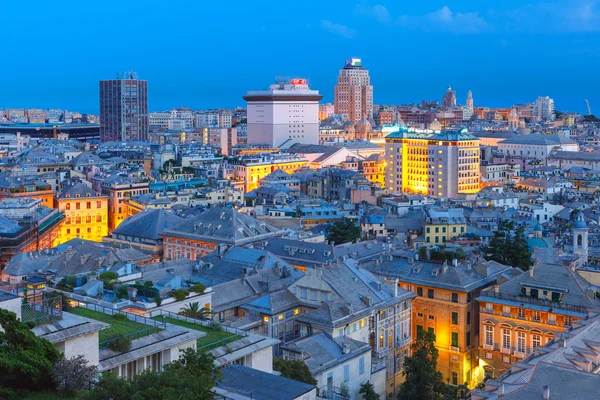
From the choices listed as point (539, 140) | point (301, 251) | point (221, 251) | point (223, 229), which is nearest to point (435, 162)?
point (539, 140)

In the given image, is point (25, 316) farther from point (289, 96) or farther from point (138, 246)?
point (289, 96)

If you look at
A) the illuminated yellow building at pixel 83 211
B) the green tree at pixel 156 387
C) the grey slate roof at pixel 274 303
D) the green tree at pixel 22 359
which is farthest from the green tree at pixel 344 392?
the illuminated yellow building at pixel 83 211

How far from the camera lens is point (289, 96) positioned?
154125mm

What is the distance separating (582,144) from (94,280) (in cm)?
15236

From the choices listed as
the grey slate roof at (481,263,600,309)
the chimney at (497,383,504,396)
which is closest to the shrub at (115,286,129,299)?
the chimney at (497,383,504,396)

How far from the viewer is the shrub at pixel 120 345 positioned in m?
19.5

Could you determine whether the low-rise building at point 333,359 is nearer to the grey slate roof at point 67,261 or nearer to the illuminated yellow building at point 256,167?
the grey slate roof at point 67,261

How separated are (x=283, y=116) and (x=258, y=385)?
13533 centimetres

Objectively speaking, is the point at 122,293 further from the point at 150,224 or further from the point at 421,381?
the point at 150,224

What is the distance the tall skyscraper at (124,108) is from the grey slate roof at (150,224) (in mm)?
124971

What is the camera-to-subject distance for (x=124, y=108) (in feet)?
603

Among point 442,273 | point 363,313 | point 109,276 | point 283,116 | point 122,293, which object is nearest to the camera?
point 122,293

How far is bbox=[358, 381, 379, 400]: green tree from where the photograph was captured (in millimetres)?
29703

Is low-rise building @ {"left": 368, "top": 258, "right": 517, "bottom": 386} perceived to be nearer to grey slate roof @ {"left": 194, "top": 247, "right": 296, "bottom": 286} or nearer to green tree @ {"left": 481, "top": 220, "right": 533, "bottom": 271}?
grey slate roof @ {"left": 194, "top": 247, "right": 296, "bottom": 286}
